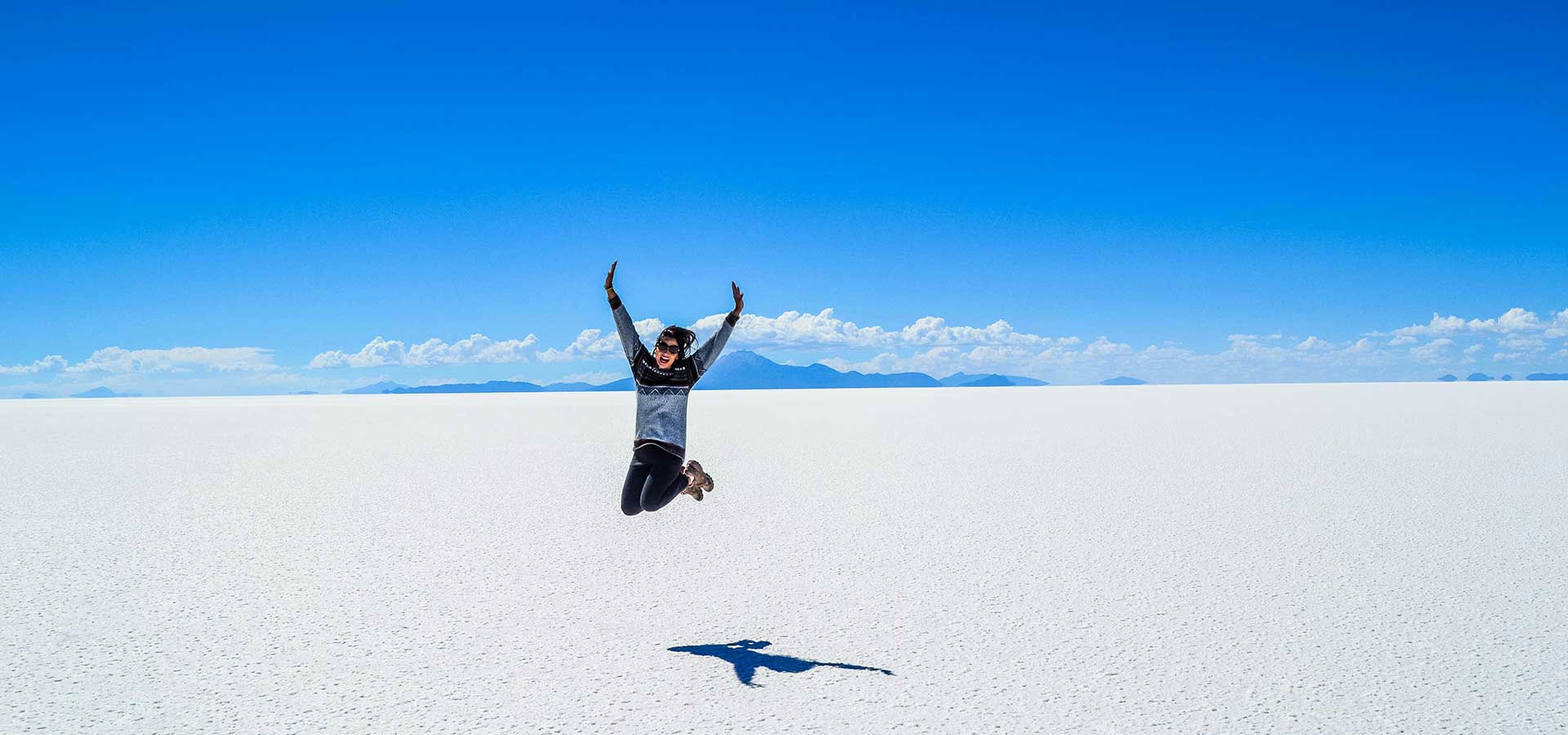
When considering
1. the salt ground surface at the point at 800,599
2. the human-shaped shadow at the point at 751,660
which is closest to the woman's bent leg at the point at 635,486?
the salt ground surface at the point at 800,599

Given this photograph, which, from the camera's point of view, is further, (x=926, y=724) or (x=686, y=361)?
(x=686, y=361)

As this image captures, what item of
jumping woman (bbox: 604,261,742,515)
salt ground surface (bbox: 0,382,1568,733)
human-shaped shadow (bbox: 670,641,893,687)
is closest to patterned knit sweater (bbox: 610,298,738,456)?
jumping woman (bbox: 604,261,742,515)

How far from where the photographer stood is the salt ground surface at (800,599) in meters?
4.25

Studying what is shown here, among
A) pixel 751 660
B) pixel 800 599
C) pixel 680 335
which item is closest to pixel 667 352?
pixel 680 335

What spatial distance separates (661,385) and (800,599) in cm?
161

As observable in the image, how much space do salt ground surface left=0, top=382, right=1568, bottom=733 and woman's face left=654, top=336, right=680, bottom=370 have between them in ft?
4.92

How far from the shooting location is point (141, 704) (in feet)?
14.1

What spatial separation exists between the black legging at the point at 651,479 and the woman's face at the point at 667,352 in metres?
0.53

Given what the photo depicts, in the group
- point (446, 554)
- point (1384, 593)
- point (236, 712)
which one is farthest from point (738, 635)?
point (1384, 593)

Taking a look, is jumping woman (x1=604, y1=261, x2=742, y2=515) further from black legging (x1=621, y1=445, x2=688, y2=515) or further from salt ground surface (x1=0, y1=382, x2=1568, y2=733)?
salt ground surface (x1=0, y1=382, x2=1568, y2=733)

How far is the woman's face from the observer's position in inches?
234

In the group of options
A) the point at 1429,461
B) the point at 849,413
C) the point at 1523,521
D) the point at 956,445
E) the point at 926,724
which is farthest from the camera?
the point at 849,413

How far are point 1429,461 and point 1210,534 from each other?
27.3 feet

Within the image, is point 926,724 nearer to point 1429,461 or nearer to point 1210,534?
point 1210,534
